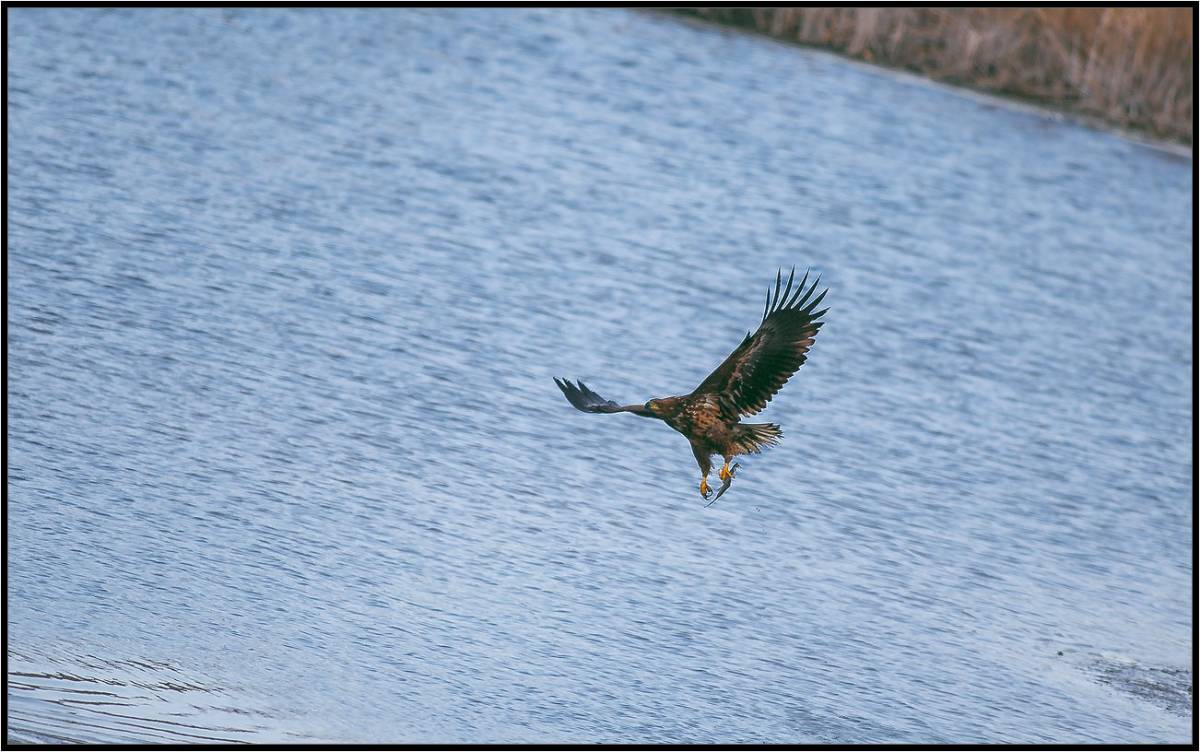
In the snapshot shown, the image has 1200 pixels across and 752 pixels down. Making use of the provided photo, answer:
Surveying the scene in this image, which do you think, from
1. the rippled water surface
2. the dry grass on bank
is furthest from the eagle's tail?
the dry grass on bank

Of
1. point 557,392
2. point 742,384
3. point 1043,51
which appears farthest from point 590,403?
point 1043,51

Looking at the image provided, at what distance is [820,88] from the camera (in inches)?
540

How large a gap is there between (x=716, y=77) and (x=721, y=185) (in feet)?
6.82

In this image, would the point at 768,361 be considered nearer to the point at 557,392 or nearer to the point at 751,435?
the point at 751,435

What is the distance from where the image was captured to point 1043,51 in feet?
44.5

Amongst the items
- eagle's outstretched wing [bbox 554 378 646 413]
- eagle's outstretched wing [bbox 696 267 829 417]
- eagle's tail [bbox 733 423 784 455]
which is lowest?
eagle's tail [bbox 733 423 784 455]

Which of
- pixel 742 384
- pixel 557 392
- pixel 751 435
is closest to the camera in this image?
pixel 742 384

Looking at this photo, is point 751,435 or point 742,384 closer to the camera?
point 742,384

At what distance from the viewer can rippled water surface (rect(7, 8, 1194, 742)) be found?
5.82 meters

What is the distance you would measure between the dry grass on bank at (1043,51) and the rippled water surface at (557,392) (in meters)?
0.29

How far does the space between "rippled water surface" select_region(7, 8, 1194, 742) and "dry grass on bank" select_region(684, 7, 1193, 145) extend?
0.29m

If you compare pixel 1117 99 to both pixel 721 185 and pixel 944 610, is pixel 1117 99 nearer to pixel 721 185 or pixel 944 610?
pixel 721 185

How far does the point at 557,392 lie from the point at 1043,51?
6708 millimetres

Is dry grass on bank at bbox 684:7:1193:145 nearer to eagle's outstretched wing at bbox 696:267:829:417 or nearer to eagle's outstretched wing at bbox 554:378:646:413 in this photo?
eagle's outstretched wing at bbox 696:267:829:417
